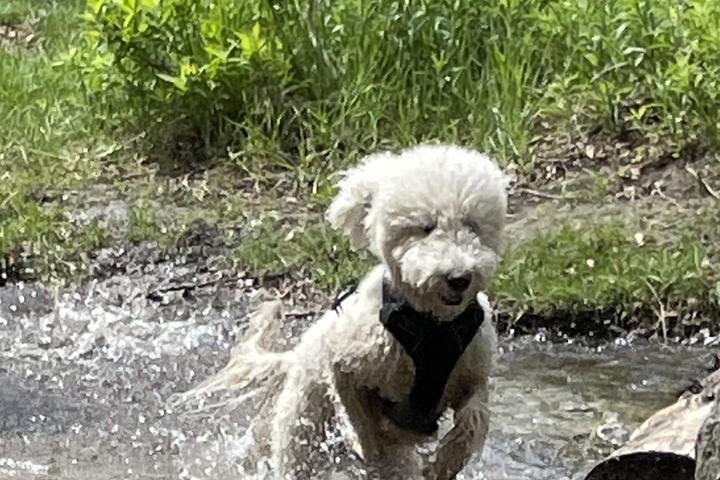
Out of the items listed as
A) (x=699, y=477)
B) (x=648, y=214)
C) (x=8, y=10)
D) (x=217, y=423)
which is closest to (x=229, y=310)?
(x=217, y=423)

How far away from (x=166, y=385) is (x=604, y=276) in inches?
73.4

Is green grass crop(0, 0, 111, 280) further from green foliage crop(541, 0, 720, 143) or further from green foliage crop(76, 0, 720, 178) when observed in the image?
green foliage crop(541, 0, 720, 143)

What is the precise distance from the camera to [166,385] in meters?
6.00

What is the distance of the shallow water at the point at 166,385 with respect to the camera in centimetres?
512

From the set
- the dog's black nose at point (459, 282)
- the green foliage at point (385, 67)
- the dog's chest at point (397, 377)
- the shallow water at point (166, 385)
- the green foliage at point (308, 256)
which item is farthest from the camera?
the green foliage at point (385, 67)

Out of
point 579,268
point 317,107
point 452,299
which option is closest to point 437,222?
point 452,299

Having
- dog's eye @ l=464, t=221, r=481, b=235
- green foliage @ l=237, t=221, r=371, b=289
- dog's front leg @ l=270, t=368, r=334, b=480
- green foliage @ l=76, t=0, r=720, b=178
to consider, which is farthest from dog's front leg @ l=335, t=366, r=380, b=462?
green foliage @ l=76, t=0, r=720, b=178

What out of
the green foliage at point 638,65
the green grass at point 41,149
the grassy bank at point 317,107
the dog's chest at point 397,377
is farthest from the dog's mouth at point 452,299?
the green foliage at point 638,65

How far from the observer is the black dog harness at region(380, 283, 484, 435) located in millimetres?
4113

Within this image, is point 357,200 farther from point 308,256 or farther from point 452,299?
point 308,256

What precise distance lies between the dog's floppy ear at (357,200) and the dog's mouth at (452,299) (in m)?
0.43

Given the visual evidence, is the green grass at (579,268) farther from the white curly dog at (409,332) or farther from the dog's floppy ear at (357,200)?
the dog's floppy ear at (357,200)

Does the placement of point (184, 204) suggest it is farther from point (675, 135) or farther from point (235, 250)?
point (675, 135)

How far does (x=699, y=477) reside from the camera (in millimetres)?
3168
